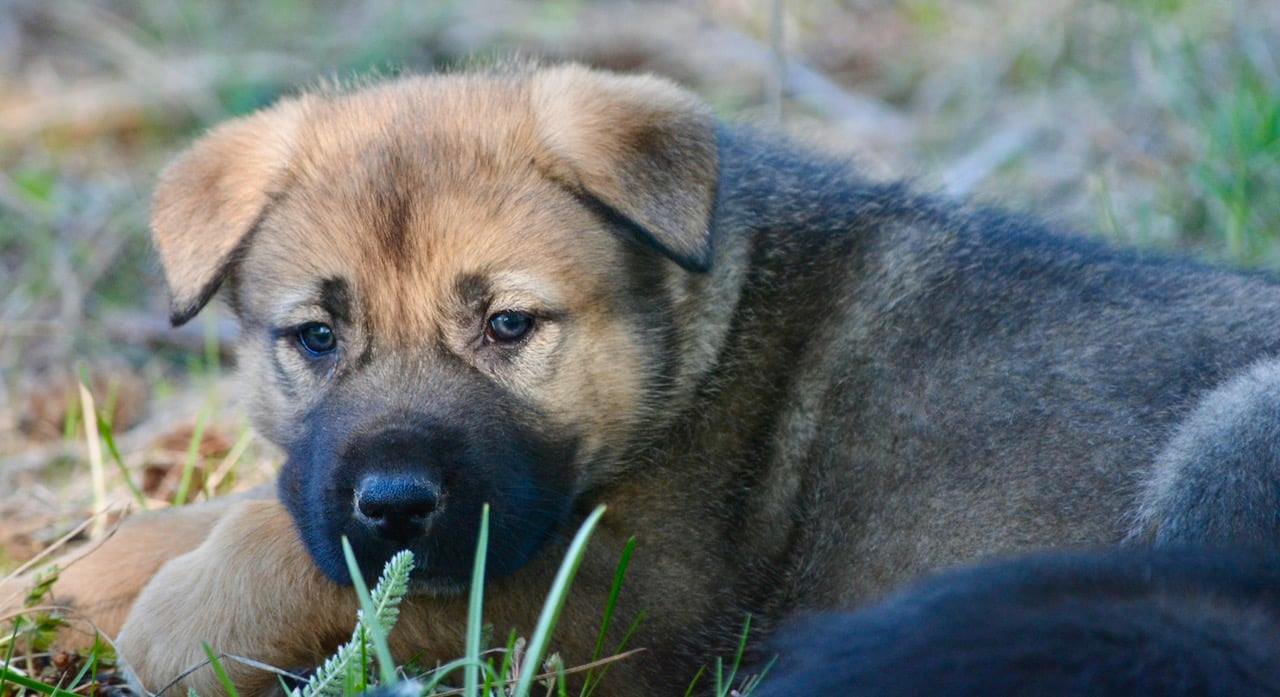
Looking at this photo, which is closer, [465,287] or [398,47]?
[465,287]

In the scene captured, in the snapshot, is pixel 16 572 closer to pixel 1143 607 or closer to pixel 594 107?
pixel 594 107

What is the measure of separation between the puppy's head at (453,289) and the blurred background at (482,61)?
2.85ft

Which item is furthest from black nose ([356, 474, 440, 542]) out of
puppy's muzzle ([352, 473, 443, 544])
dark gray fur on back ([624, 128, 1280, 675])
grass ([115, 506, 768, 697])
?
dark gray fur on back ([624, 128, 1280, 675])

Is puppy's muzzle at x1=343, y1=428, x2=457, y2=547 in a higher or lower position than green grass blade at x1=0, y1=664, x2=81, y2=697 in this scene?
higher

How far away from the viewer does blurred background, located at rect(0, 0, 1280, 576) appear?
542cm

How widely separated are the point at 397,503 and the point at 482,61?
2.10 metres

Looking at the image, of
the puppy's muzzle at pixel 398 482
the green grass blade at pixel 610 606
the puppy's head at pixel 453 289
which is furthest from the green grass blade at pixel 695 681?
the puppy's muzzle at pixel 398 482

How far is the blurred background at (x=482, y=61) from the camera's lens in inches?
213

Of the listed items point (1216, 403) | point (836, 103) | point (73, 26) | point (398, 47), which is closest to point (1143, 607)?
point (1216, 403)

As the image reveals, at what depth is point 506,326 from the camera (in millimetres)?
3551

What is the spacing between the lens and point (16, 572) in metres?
3.96

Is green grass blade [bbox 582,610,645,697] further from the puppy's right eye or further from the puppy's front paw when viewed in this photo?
the puppy's right eye

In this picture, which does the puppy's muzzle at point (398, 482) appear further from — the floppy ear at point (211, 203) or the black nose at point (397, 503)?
the floppy ear at point (211, 203)

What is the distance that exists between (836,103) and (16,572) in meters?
5.41
